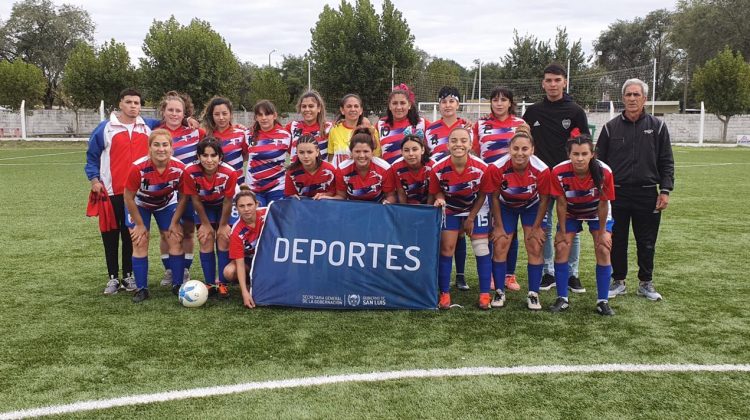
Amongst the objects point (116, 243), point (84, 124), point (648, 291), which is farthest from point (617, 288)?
point (84, 124)

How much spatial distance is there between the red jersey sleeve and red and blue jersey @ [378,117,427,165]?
2070 millimetres

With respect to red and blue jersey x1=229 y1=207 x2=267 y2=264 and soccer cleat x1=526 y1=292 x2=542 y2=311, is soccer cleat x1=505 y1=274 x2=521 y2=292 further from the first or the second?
red and blue jersey x1=229 y1=207 x2=267 y2=264

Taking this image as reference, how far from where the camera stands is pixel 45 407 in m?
3.03

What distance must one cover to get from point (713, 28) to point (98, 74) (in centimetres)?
4312

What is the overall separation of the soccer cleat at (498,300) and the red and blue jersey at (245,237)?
197 cm

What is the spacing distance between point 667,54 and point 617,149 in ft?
213

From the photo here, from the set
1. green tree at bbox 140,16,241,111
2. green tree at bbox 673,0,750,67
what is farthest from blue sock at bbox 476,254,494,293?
green tree at bbox 673,0,750,67

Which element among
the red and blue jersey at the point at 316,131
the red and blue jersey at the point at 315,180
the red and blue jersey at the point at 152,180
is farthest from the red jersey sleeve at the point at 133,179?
the red and blue jersey at the point at 316,131

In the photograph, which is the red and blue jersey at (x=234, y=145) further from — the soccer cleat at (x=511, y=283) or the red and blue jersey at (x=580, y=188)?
the red and blue jersey at (x=580, y=188)

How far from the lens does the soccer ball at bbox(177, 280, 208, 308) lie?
4.78 m

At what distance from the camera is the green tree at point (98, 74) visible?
3077 centimetres

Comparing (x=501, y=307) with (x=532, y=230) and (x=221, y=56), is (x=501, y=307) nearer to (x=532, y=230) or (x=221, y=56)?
(x=532, y=230)

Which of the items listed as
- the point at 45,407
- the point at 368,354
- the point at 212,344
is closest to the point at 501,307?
the point at 368,354

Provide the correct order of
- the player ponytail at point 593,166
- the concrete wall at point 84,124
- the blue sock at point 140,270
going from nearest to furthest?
the player ponytail at point 593,166 < the blue sock at point 140,270 < the concrete wall at point 84,124
